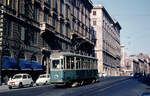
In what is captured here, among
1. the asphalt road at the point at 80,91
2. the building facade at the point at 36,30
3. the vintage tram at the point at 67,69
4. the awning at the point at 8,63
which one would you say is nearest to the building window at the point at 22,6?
the building facade at the point at 36,30

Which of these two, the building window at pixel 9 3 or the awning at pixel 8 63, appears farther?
the building window at pixel 9 3

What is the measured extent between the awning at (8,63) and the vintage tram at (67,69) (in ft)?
27.5

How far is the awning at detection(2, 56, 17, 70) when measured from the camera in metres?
31.2

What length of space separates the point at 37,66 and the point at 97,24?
51.2 m

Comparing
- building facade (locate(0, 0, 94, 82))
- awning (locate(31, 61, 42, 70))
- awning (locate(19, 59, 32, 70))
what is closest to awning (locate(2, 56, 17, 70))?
building facade (locate(0, 0, 94, 82))

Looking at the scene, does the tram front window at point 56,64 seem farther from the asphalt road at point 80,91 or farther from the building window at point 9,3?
the building window at point 9,3

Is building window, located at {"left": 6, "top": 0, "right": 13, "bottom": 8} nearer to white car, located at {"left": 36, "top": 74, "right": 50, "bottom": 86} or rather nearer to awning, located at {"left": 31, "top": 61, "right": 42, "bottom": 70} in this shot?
awning, located at {"left": 31, "top": 61, "right": 42, "bottom": 70}

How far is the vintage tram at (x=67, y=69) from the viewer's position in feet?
82.1

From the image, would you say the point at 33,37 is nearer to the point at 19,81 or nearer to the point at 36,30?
the point at 36,30

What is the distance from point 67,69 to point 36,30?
55.1 feet

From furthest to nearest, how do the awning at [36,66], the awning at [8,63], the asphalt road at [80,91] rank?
1. the awning at [36,66]
2. the awning at [8,63]
3. the asphalt road at [80,91]

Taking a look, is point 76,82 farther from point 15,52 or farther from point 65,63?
point 15,52

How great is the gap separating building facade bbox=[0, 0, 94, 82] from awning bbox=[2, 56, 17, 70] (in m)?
0.12

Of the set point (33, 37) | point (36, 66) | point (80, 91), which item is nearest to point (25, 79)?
point (80, 91)
